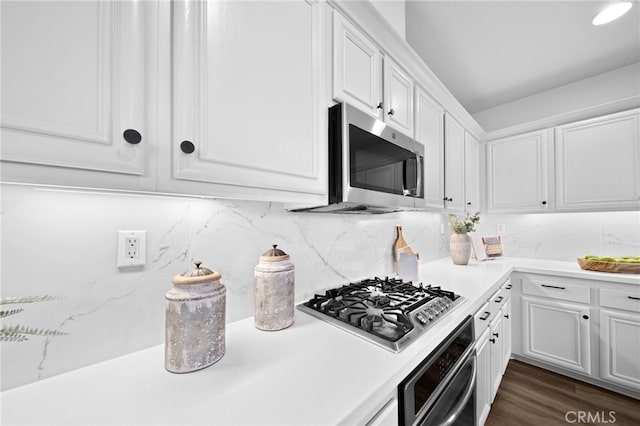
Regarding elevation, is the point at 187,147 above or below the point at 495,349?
above

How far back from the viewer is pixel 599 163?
7.21ft

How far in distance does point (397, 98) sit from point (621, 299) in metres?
2.19

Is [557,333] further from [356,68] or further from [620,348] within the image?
[356,68]

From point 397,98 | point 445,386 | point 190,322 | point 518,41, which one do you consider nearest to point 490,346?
point 445,386

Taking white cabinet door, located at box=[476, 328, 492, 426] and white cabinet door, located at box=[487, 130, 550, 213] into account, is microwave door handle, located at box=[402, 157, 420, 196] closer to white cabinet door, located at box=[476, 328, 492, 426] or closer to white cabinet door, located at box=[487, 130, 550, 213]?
white cabinet door, located at box=[476, 328, 492, 426]

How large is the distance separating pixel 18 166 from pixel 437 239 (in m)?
2.78

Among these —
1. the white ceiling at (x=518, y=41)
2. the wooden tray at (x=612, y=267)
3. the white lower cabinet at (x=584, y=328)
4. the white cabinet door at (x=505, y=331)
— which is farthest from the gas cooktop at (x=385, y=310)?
the white ceiling at (x=518, y=41)

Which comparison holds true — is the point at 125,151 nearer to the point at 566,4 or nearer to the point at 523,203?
the point at 566,4

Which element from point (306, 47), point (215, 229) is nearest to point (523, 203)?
point (306, 47)

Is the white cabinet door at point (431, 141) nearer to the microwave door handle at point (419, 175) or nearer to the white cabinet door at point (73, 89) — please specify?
the microwave door handle at point (419, 175)

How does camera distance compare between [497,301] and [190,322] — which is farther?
[497,301]

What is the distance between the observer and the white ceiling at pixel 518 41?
70.2 inches

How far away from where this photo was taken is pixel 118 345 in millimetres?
753

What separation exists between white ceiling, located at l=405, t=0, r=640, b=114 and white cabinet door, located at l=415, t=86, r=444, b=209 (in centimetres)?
63
